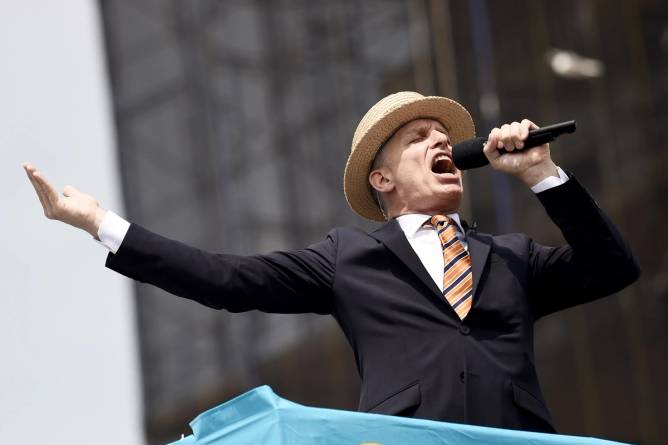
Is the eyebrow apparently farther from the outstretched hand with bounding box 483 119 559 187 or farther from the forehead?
the outstretched hand with bounding box 483 119 559 187

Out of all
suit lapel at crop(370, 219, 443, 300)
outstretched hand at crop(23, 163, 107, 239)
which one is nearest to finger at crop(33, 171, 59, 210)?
outstretched hand at crop(23, 163, 107, 239)

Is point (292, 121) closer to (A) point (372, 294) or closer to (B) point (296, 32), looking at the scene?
(B) point (296, 32)

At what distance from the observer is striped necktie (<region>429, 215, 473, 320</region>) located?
11.1 ft

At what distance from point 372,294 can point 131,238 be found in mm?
609

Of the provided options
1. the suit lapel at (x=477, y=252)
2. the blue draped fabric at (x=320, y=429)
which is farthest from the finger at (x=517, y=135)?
the blue draped fabric at (x=320, y=429)

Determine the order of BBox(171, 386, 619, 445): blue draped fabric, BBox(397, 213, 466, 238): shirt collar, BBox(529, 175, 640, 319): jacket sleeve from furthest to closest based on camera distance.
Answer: BBox(397, 213, 466, 238): shirt collar → BBox(529, 175, 640, 319): jacket sleeve → BBox(171, 386, 619, 445): blue draped fabric

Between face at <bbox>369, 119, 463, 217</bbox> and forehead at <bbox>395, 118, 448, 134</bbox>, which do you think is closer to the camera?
face at <bbox>369, 119, 463, 217</bbox>

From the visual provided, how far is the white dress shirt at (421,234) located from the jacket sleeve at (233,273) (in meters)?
0.03

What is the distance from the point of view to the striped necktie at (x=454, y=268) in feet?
11.1

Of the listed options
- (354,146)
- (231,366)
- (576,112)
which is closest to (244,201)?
(231,366)

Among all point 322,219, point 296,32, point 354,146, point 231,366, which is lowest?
point 231,366

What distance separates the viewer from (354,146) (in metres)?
3.89

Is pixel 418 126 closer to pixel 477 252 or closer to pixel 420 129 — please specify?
pixel 420 129

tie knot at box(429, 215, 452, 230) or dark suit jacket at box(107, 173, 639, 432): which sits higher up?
tie knot at box(429, 215, 452, 230)
